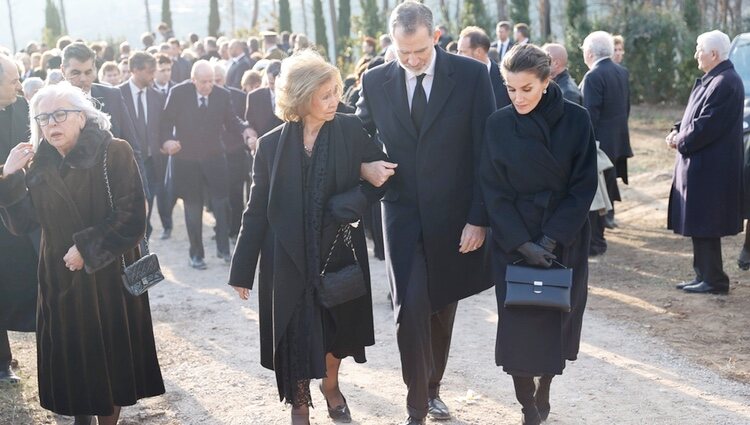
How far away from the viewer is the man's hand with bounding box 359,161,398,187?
498 cm

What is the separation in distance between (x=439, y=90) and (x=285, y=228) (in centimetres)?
108

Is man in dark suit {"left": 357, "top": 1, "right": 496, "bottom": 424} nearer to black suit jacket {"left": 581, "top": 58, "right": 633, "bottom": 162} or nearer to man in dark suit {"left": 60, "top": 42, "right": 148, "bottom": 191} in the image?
man in dark suit {"left": 60, "top": 42, "right": 148, "bottom": 191}

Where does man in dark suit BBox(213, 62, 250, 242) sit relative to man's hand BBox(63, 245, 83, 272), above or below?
below

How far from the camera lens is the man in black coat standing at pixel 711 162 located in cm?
794

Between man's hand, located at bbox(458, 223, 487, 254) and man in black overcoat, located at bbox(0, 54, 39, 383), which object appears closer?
man's hand, located at bbox(458, 223, 487, 254)

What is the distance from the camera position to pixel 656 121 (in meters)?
20.9

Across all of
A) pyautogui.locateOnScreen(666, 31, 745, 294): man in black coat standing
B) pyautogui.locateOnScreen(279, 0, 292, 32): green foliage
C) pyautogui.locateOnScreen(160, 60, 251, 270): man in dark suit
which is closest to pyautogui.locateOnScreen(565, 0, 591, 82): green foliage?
pyautogui.locateOnScreen(160, 60, 251, 270): man in dark suit

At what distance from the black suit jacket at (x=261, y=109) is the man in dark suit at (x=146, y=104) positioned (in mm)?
1114

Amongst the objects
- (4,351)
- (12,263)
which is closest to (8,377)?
(4,351)

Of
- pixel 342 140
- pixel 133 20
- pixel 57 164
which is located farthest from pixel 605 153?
pixel 133 20

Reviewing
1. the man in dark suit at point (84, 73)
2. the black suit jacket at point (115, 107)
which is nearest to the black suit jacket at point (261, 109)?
the black suit jacket at point (115, 107)

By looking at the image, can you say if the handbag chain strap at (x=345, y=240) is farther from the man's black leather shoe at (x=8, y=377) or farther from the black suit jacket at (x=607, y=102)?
the black suit jacket at (x=607, y=102)

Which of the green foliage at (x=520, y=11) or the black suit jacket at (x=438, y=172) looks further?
the green foliage at (x=520, y=11)

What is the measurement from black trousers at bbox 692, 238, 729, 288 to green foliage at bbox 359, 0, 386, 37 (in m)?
31.0
